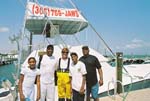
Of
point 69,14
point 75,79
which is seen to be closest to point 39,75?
point 75,79

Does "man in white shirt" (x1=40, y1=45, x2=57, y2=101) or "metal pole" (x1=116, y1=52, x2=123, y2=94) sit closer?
"man in white shirt" (x1=40, y1=45, x2=57, y2=101)

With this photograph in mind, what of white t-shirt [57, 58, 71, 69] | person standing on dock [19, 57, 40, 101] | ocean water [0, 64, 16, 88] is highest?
white t-shirt [57, 58, 71, 69]

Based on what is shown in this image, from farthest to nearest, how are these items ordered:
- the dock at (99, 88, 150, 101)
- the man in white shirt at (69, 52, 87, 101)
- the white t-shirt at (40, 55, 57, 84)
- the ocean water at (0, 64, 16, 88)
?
the ocean water at (0, 64, 16, 88)
the dock at (99, 88, 150, 101)
the white t-shirt at (40, 55, 57, 84)
the man in white shirt at (69, 52, 87, 101)

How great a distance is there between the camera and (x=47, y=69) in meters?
7.30

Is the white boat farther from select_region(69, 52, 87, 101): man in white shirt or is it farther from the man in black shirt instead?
select_region(69, 52, 87, 101): man in white shirt

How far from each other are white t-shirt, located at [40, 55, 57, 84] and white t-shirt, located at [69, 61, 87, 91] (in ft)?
1.36

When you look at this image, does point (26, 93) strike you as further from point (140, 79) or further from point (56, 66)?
point (140, 79)

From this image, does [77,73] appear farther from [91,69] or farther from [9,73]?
[9,73]

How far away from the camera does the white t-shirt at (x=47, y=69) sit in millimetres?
7289

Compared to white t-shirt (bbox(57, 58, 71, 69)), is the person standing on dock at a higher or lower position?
lower

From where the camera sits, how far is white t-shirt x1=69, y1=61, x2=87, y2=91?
716cm

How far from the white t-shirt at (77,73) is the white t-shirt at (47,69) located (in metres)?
0.42

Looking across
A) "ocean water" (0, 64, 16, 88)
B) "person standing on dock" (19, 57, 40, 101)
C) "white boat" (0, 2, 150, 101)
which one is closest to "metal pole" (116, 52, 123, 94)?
"white boat" (0, 2, 150, 101)

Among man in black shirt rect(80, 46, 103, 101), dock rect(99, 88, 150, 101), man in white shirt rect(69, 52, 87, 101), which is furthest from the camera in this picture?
dock rect(99, 88, 150, 101)
